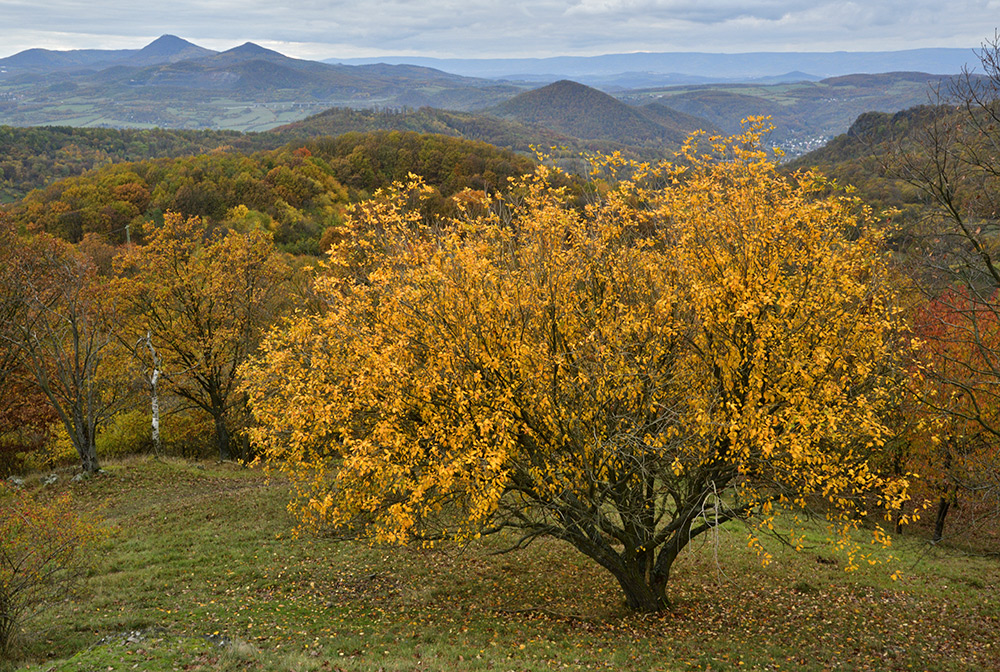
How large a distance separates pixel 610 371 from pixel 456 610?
772cm

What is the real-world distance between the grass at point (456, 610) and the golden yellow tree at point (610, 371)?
2374 millimetres

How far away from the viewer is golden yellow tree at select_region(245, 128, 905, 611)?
13234 mm

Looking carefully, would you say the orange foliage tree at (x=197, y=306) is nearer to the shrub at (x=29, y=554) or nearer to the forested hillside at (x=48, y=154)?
the shrub at (x=29, y=554)

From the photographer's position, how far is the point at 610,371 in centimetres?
1403

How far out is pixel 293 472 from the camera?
15891mm

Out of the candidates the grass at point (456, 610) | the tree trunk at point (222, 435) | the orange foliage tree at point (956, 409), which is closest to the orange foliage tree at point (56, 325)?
the tree trunk at point (222, 435)

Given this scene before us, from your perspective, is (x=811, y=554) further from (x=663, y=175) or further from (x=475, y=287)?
(x=475, y=287)

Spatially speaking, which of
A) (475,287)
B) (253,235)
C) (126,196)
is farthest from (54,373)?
(126,196)

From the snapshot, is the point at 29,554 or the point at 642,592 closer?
the point at 29,554

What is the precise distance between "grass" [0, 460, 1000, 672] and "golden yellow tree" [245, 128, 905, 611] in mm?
2374

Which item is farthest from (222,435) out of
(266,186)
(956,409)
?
(266,186)

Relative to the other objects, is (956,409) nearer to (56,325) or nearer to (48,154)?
(56,325)

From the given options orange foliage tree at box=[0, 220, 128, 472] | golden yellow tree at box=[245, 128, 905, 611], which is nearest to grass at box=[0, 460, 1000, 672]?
golden yellow tree at box=[245, 128, 905, 611]

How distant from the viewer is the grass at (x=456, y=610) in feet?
42.0
